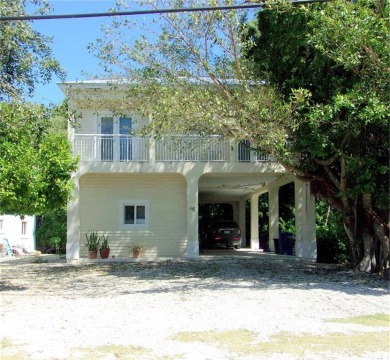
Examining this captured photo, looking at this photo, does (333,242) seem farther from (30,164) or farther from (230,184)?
(30,164)

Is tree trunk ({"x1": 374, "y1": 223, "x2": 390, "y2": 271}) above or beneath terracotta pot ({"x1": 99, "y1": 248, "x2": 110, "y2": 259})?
above

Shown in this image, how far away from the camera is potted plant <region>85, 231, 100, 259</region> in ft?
65.1

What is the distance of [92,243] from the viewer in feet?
65.7

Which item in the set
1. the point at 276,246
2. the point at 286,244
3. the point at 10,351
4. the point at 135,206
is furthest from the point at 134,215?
the point at 10,351

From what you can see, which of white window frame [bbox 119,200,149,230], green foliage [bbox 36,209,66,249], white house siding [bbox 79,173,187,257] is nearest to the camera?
white house siding [bbox 79,173,187,257]

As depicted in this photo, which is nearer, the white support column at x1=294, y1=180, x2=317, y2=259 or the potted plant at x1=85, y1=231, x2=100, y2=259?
the potted plant at x1=85, y1=231, x2=100, y2=259

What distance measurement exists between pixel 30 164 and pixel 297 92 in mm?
5930

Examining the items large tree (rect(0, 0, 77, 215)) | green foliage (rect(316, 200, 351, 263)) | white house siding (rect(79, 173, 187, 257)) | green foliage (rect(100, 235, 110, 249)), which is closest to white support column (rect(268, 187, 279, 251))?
green foliage (rect(316, 200, 351, 263))

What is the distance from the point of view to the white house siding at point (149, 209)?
20688 mm

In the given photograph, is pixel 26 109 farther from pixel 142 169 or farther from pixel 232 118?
pixel 142 169

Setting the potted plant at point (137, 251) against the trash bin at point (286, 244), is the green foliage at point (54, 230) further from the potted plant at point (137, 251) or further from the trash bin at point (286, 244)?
the trash bin at point (286, 244)

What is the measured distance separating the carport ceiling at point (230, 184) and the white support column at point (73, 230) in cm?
533

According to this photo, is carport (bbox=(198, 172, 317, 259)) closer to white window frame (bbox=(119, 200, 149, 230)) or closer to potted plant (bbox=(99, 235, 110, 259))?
white window frame (bbox=(119, 200, 149, 230))

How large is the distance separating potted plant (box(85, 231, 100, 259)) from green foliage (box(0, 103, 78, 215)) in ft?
28.9
